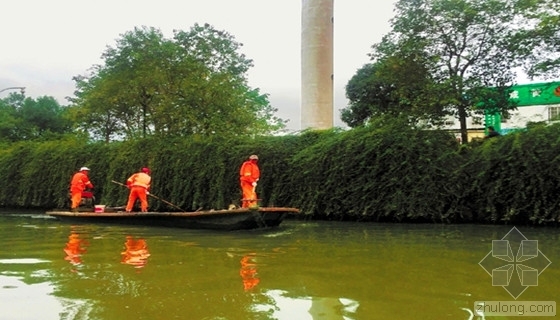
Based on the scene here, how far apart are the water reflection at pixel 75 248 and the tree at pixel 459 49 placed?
31.7 feet

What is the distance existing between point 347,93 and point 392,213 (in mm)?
16455

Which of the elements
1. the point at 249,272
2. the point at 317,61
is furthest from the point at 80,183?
the point at 249,272

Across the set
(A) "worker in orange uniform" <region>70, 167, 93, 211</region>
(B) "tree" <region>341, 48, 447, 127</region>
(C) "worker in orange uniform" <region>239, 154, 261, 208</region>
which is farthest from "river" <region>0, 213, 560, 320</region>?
(B) "tree" <region>341, 48, 447, 127</region>

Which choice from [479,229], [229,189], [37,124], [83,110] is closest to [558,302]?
[479,229]

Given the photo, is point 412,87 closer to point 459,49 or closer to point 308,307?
point 459,49

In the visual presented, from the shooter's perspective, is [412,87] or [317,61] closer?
[412,87]

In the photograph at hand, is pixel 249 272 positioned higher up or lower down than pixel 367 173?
lower down

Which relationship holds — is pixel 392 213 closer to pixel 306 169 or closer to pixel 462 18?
pixel 306 169

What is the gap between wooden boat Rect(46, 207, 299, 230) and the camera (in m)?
11.8

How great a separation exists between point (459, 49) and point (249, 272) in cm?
1206

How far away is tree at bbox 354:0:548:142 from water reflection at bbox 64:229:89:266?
9.67 m

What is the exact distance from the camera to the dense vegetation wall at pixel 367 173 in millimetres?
13703

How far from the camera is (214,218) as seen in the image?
12109 mm

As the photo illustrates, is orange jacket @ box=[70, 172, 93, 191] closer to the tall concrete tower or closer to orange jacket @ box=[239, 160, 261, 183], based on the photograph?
orange jacket @ box=[239, 160, 261, 183]
